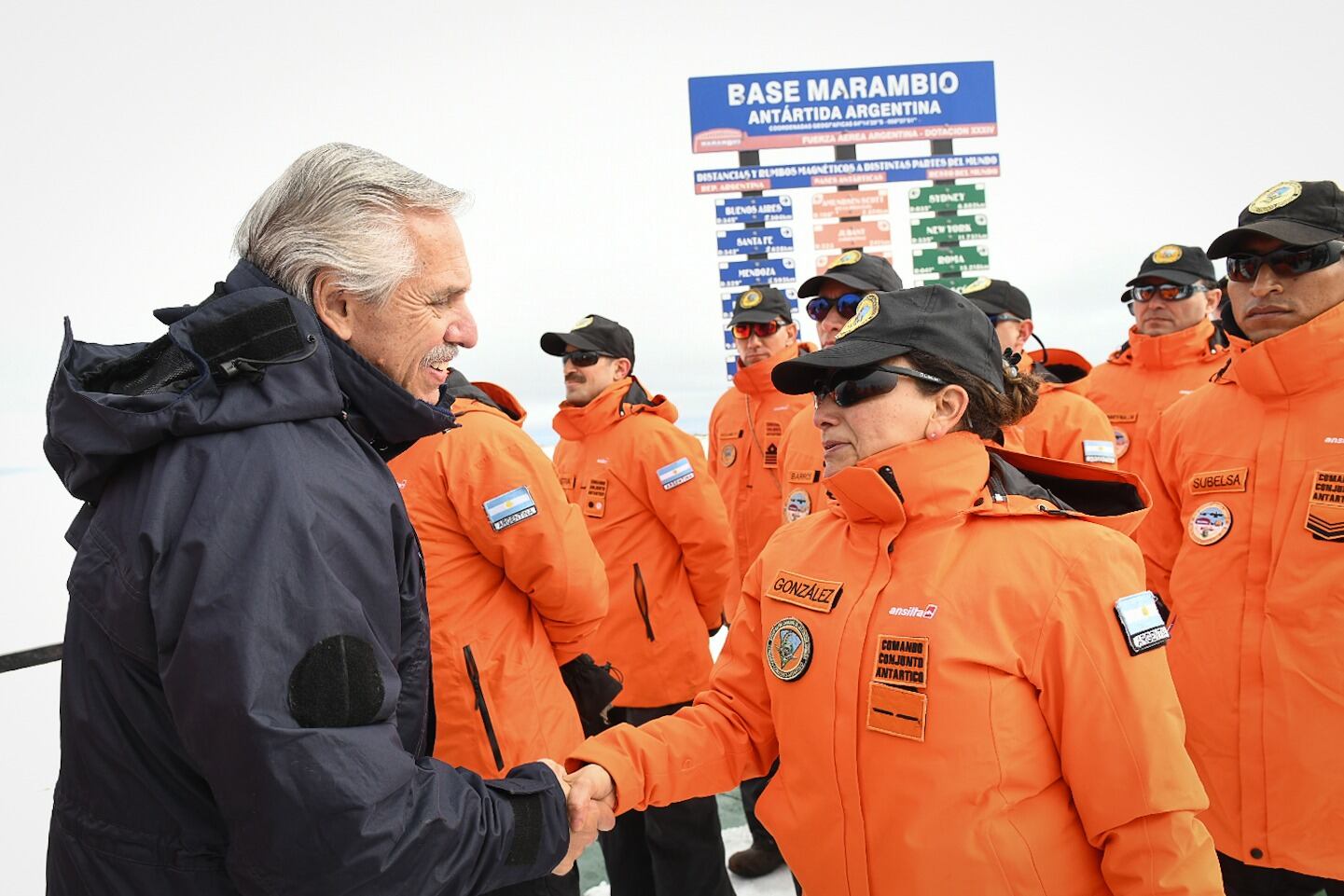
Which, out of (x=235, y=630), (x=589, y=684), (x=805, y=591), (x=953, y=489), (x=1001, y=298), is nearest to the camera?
(x=235, y=630)

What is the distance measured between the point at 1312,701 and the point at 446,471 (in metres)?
2.35

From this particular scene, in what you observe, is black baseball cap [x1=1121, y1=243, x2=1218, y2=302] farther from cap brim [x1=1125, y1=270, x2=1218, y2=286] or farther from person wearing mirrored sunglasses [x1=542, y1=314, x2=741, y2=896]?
person wearing mirrored sunglasses [x1=542, y1=314, x2=741, y2=896]

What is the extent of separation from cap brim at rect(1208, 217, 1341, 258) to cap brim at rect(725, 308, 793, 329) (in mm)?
2472

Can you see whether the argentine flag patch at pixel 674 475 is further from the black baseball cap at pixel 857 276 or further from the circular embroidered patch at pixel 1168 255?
the circular embroidered patch at pixel 1168 255

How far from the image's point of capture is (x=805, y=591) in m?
1.68

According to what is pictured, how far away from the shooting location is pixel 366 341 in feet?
4.57

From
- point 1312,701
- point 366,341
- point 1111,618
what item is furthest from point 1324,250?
point 366,341

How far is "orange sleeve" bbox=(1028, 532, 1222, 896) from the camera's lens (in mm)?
1329

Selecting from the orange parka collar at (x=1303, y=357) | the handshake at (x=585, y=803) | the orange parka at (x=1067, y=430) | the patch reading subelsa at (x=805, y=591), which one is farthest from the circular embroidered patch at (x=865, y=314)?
the orange parka at (x=1067, y=430)

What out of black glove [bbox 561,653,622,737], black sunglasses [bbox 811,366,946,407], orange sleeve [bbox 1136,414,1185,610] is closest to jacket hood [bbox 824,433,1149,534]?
black sunglasses [bbox 811,366,946,407]

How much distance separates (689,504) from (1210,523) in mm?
1997

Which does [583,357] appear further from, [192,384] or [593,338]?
[192,384]

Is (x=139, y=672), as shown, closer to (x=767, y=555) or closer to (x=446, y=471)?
(x=767, y=555)

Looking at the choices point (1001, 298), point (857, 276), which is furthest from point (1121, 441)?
point (857, 276)
